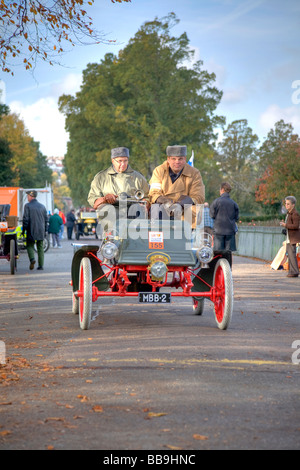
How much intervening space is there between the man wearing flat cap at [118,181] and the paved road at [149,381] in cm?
169

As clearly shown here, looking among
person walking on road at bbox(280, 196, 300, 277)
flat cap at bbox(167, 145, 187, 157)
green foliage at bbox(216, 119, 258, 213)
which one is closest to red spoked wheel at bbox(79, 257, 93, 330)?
flat cap at bbox(167, 145, 187, 157)

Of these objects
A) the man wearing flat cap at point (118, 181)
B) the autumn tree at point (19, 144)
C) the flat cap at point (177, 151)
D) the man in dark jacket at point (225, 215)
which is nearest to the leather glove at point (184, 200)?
the flat cap at point (177, 151)

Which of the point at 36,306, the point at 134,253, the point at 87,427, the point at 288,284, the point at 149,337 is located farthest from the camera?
the point at 288,284

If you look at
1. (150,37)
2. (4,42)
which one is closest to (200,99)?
(150,37)

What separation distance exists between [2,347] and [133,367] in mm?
1853

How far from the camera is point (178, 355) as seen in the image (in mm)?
7461

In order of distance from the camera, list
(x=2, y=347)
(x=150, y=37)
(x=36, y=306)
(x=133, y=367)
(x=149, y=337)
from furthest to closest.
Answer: (x=150, y=37) < (x=36, y=306) < (x=149, y=337) < (x=2, y=347) < (x=133, y=367)

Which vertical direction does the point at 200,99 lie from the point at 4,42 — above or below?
above

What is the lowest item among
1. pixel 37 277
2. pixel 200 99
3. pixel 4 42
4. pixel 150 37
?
pixel 37 277

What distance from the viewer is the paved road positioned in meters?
4.74

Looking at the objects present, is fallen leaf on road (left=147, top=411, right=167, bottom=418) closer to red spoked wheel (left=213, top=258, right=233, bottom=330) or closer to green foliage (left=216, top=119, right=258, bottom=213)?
red spoked wheel (left=213, top=258, right=233, bottom=330)

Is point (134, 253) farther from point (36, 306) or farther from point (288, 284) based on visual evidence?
point (288, 284)

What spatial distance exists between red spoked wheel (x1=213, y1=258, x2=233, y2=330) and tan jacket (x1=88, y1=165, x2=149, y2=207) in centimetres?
180

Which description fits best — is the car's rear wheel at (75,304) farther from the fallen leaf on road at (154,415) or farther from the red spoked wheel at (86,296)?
the fallen leaf on road at (154,415)
